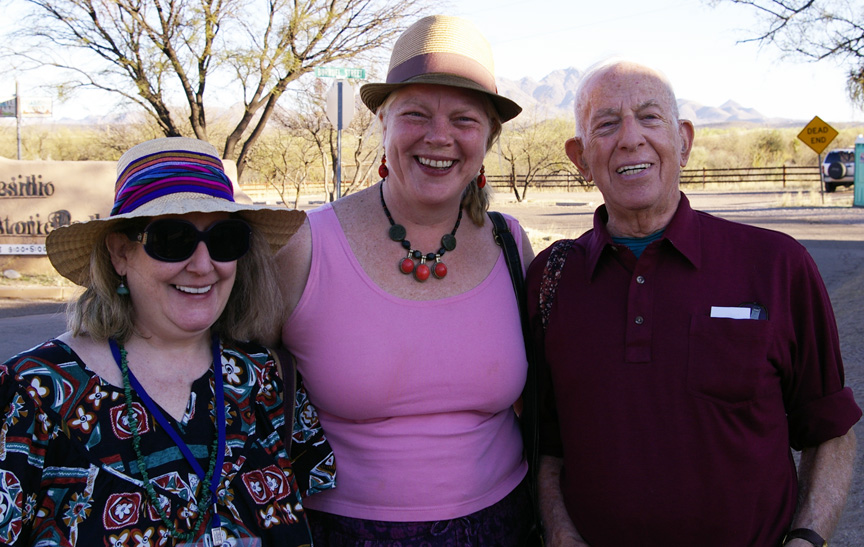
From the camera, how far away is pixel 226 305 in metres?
2.09

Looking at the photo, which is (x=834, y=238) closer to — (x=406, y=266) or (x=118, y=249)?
(x=406, y=266)

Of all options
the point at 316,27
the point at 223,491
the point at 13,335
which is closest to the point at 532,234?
the point at 316,27

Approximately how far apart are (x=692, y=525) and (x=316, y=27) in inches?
562

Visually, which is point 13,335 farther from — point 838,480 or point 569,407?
point 838,480

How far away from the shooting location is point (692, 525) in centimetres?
189

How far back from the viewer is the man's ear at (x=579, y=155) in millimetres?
2336

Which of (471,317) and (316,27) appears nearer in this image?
(471,317)

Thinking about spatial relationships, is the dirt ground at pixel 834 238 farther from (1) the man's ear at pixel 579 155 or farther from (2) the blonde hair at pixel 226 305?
(2) the blonde hair at pixel 226 305

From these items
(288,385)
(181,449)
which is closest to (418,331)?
(288,385)

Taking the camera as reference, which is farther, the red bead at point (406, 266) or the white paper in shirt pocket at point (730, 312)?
the red bead at point (406, 266)

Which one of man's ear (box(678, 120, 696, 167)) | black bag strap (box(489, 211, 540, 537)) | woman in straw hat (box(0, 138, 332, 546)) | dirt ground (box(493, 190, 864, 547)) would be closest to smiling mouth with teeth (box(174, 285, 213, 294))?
woman in straw hat (box(0, 138, 332, 546))

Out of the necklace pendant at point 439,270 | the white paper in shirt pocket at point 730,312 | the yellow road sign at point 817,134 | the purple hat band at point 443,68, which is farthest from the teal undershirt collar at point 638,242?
the yellow road sign at point 817,134

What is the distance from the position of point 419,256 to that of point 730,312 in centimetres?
98

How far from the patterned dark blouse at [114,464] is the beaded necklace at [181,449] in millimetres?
14
